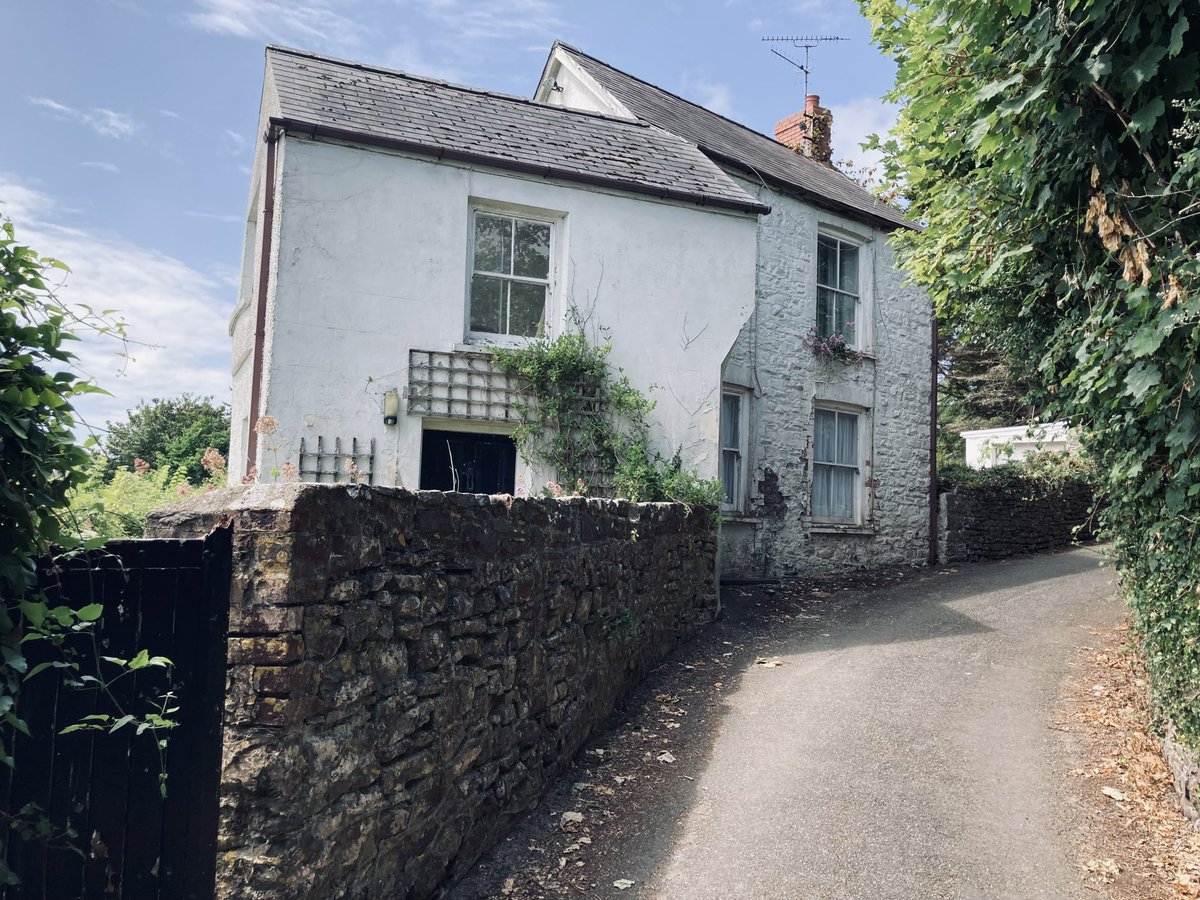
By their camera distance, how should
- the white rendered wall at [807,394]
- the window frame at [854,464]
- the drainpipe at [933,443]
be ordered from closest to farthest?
the white rendered wall at [807,394] → the window frame at [854,464] → the drainpipe at [933,443]

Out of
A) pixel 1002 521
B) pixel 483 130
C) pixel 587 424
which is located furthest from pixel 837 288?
pixel 483 130

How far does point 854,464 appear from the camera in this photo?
15.5 metres

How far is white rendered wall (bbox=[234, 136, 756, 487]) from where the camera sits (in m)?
9.41

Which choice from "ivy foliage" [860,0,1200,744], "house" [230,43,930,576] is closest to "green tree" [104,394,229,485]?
"house" [230,43,930,576]

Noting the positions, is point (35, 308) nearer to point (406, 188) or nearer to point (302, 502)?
point (302, 502)

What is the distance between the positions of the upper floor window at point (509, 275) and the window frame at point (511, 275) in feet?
0.04

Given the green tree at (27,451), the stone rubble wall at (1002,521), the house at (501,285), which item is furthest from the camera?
the stone rubble wall at (1002,521)

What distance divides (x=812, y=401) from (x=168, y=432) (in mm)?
22829

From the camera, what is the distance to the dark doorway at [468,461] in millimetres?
10164

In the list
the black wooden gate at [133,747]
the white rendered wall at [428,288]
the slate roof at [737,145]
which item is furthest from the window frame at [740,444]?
the black wooden gate at [133,747]

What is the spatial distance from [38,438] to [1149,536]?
644 cm

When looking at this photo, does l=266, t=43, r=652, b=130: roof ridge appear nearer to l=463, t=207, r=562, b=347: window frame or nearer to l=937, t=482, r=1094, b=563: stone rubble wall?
l=463, t=207, r=562, b=347: window frame

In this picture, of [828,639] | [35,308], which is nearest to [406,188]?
[828,639]

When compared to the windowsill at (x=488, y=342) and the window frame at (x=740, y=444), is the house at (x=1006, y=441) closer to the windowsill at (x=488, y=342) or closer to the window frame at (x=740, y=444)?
the window frame at (x=740, y=444)
